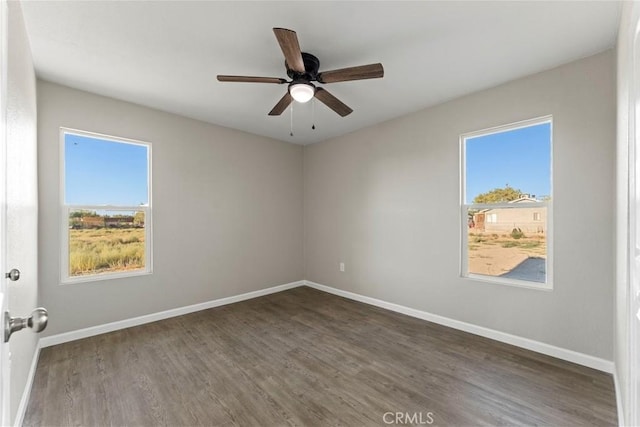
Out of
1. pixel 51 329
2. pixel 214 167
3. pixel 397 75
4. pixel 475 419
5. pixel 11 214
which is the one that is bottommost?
pixel 475 419

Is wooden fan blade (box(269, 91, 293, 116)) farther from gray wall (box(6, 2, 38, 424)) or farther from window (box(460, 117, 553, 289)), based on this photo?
window (box(460, 117, 553, 289))

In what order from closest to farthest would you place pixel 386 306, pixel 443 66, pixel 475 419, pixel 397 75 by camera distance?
pixel 475 419
pixel 443 66
pixel 397 75
pixel 386 306

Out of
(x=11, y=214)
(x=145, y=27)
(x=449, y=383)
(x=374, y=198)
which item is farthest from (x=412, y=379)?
(x=145, y=27)

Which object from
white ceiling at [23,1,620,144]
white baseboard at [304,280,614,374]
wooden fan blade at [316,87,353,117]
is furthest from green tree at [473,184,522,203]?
wooden fan blade at [316,87,353,117]

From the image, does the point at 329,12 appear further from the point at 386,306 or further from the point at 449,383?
the point at 386,306

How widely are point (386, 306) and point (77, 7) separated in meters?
4.09

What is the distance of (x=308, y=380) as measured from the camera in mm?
2219

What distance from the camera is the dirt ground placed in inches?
106

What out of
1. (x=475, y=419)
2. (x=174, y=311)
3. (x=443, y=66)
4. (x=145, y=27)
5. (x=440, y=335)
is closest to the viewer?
(x=475, y=419)

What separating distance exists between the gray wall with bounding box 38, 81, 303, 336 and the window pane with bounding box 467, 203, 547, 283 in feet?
9.36

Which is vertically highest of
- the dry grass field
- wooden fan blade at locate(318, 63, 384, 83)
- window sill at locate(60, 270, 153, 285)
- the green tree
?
wooden fan blade at locate(318, 63, 384, 83)

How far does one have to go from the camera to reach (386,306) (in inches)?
150

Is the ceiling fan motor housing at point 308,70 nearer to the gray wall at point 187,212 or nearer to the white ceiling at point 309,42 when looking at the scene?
the white ceiling at point 309,42

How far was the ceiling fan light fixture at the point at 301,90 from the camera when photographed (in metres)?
2.21
